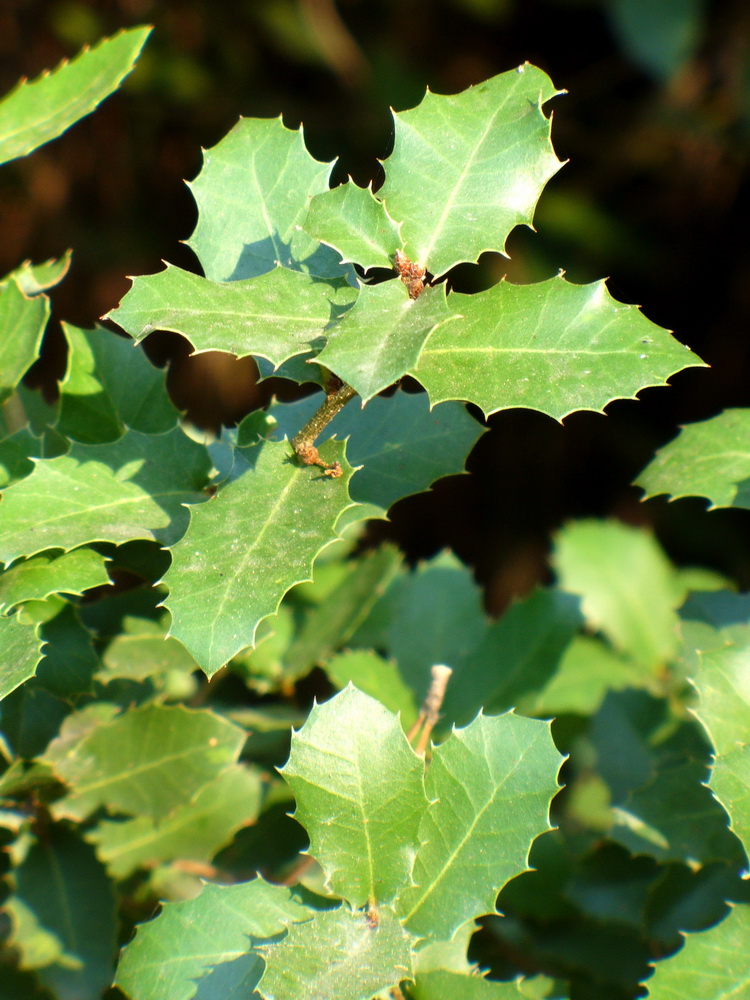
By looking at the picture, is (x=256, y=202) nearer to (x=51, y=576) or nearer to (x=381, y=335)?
(x=381, y=335)

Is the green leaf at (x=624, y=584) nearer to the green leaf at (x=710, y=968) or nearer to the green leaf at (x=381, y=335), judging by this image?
the green leaf at (x=710, y=968)

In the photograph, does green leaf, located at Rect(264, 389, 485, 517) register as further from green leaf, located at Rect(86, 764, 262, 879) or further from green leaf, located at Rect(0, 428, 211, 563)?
green leaf, located at Rect(86, 764, 262, 879)

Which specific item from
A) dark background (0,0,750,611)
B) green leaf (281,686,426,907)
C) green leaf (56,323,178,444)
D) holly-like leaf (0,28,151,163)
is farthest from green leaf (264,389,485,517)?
dark background (0,0,750,611)

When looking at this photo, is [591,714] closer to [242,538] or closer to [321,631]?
[321,631]

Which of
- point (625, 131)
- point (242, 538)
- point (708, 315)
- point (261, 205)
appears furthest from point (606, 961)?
point (625, 131)

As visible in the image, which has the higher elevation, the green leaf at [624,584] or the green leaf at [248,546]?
the green leaf at [248,546]

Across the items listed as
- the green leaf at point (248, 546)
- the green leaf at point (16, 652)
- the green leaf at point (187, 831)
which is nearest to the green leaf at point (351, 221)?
the green leaf at point (248, 546)

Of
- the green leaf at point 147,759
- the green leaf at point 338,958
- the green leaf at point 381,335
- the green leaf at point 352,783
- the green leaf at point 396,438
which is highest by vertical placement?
the green leaf at point 381,335
